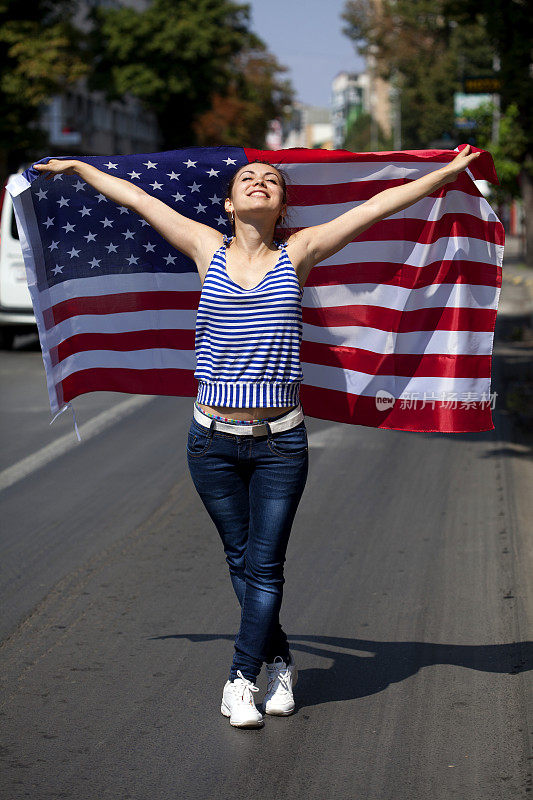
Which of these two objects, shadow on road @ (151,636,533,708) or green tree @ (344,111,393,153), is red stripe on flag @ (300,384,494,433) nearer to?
shadow on road @ (151,636,533,708)

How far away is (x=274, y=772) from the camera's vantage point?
412 centimetres

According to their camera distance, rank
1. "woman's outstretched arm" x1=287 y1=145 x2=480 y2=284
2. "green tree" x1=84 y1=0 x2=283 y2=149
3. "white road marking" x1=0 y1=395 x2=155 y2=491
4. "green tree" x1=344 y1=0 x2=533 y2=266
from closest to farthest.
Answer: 1. "woman's outstretched arm" x1=287 y1=145 x2=480 y2=284
2. "white road marking" x1=0 y1=395 x2=155 y2=491
3. "green tree" x1=344 y1=0 x2=533 y2=266
4. "green tree" x1=84 y1=0 x2=283 y2=149

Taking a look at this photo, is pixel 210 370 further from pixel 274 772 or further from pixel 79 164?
pixel 274 772

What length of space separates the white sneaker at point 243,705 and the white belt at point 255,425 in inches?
35.3

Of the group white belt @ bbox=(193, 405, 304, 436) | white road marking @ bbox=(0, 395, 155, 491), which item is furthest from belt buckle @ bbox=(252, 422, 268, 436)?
white road marking @ bbox=(0, 395, 155, 491)

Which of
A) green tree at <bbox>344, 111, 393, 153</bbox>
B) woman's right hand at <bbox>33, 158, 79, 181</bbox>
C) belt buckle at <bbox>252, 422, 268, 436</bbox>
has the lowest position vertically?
green tree at <bbox>344, 111, 393, 153</bbox>

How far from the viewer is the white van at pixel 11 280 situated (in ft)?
57.4

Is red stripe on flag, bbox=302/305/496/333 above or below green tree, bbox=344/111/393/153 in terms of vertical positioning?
above

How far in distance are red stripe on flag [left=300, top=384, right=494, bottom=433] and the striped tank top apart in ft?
3.48

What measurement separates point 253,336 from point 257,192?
1.66 ft

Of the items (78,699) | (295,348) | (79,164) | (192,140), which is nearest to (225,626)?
(78,699)

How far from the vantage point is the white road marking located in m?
9.32

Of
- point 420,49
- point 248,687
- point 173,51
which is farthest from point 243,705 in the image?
point 173,51

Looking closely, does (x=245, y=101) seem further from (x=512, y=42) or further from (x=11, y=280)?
(x=512, y=42)
